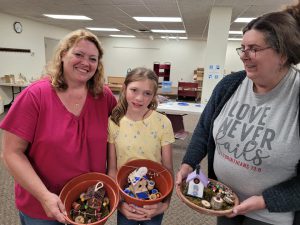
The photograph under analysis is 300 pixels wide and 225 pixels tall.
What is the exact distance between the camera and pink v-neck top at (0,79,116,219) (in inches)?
34.6

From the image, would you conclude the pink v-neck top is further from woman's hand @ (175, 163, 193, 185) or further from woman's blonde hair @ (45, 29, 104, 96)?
woman's hand @ (175, 163, 193, 185)

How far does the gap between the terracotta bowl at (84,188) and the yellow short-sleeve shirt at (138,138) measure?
14cm

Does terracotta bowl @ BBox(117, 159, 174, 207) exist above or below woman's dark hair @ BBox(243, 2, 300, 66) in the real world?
below

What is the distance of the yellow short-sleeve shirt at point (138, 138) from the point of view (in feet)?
3.72

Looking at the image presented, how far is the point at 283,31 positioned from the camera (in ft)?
2.54

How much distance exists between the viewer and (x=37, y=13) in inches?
236

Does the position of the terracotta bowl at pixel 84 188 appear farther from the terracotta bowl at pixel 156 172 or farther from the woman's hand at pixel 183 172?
the woman's hand at pixel 183 172

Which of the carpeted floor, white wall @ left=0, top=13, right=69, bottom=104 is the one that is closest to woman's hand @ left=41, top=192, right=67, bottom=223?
the carpeted floor

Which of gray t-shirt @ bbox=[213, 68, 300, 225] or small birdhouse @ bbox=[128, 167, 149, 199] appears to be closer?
gray t-shirt @ bbox=[213, 68, 300, 225]

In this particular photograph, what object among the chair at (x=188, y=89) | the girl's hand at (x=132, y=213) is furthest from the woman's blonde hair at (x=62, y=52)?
the chair at (x=188, y=89)

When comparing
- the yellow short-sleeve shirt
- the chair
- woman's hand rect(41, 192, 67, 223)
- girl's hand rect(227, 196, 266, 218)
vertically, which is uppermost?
the yellow short-sleeve shirt

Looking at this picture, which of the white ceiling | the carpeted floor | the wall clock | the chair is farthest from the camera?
the chair

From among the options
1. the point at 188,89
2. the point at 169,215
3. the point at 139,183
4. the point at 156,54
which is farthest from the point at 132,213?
the point at 156,54

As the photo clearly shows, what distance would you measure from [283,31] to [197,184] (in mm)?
690
